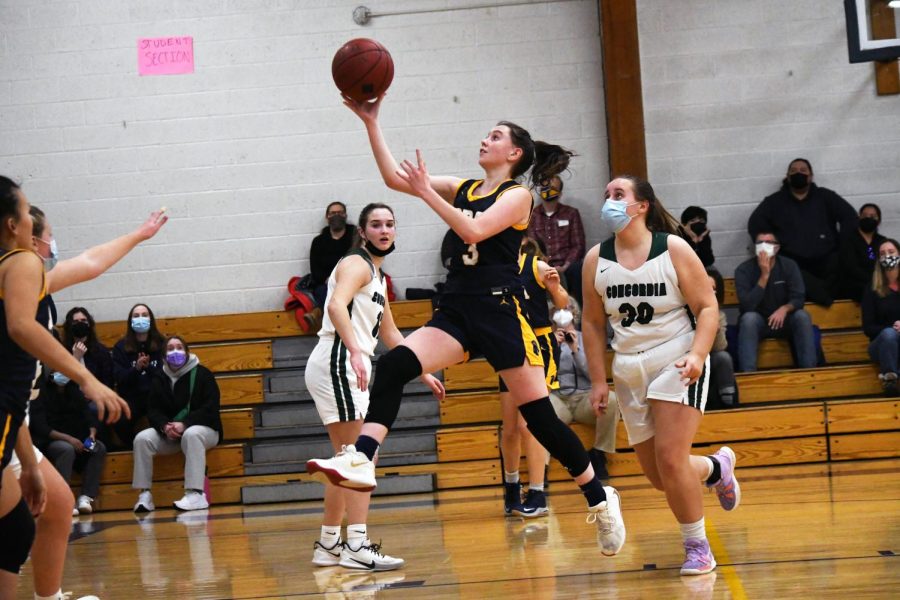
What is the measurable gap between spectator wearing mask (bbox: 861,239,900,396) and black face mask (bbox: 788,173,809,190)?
105cm

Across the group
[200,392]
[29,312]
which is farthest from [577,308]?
[29,312]

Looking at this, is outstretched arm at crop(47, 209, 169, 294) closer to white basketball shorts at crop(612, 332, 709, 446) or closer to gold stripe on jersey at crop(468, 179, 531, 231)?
gold stripe on jersey at crop(468, 179, 531, 231)

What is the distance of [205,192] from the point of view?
9.87m

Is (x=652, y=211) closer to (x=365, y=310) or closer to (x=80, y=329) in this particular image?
(x=365, y=310)

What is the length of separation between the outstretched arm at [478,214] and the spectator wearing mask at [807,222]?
18.4ft

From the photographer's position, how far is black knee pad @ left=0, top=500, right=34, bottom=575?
2.94 m

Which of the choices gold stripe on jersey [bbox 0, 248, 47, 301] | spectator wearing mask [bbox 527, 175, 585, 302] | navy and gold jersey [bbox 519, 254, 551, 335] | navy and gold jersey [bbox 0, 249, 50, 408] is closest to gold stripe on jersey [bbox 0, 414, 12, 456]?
navy and gold jersey [bbox 0, 249, 50, 408]

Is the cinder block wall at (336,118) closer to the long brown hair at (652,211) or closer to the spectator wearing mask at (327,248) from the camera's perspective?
the spectator wearing mask at (327,248)

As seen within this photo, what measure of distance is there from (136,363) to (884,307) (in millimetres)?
5835

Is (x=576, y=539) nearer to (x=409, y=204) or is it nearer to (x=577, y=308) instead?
(x=577, y=308)

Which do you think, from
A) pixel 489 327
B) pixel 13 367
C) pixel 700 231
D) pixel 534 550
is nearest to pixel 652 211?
pixel 489 327

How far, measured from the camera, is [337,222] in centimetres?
940

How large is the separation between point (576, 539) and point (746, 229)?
5.48 metres

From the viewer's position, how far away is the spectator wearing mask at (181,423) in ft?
25.4
